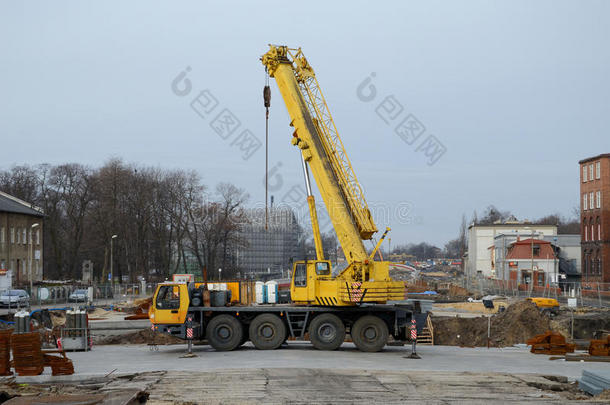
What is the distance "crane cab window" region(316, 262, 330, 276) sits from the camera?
23.0 metres

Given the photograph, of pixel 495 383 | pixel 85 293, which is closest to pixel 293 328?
pixel 495 383

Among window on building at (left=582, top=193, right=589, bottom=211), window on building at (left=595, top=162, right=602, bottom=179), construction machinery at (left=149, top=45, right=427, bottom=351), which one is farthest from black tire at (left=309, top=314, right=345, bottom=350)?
window on building at (left=582, top=193, right=589, bottom=211)

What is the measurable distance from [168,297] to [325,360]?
6003 mm

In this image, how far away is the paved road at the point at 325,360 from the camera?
19.2 m

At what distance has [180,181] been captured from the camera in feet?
255

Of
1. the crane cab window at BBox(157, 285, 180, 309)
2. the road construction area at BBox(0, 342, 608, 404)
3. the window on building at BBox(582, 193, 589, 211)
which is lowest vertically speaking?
the road construction area at BBox(0, 342, 608, 404)

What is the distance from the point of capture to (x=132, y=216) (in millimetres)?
77312

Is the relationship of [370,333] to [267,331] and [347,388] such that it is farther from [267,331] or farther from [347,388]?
[347,388]

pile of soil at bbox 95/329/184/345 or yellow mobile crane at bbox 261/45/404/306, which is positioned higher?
yellow mobile crane at bbox 261/45/404/306

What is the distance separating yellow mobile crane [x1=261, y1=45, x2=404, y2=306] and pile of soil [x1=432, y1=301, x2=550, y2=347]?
9443mm

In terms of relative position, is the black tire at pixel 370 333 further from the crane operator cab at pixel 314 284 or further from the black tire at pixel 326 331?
the crane operator cab at pixel 314 284

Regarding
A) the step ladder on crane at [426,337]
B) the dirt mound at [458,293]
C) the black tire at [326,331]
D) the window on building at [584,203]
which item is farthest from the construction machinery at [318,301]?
the window on building at [584,203]

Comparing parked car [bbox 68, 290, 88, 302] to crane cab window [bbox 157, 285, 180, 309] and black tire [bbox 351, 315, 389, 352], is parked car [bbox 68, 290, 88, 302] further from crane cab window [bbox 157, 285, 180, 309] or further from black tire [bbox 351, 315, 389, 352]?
black tire [bbox 351, 315, 389, 352]

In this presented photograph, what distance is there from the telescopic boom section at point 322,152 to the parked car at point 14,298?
31361 mm
